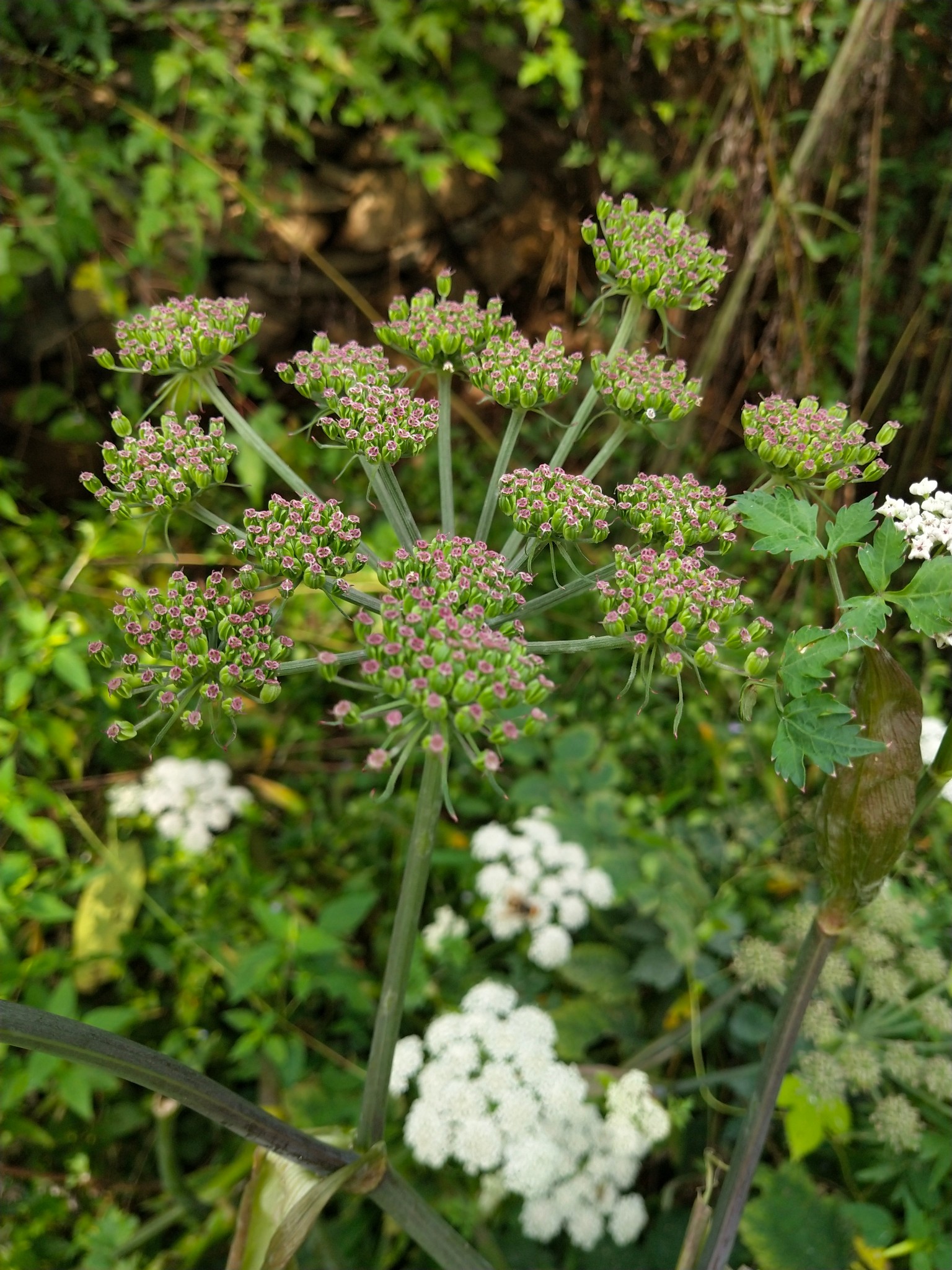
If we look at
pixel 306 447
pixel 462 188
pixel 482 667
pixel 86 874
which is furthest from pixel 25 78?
pixel 482 667

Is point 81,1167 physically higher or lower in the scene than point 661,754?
lower

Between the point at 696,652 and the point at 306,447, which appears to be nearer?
the point at 696,652

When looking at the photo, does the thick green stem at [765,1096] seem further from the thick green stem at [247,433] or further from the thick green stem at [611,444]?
the thick green stem at [247,433]

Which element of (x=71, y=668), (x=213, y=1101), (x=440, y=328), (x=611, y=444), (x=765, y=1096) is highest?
(x=440, y=328)

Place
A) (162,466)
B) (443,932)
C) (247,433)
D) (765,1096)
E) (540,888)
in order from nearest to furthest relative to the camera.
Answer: (162,466)
(765,1096)
(247,433)
(540,888)
(443,932)

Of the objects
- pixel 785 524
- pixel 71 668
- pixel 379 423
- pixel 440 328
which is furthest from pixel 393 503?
pixel 71 668

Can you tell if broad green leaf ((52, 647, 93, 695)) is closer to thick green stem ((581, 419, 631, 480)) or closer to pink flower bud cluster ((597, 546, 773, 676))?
thick green stem ((581, 419, 631, 480))

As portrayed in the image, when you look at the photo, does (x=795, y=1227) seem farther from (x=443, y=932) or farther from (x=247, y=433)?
(x=247, y=433)

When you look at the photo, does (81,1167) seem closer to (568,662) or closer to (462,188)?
(568,662)
